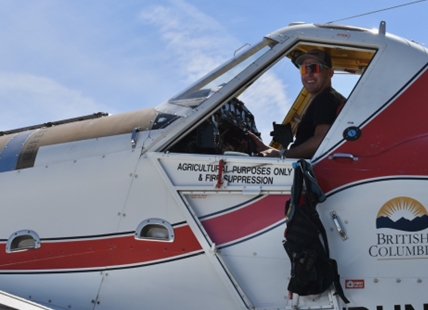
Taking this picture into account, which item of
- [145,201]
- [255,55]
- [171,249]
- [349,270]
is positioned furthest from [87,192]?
[349,270]

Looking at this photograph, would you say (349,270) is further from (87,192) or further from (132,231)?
(87,192)

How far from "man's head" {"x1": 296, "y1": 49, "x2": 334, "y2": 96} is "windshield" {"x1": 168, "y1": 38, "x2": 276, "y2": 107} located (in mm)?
413

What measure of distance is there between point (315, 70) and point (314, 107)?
0.44m

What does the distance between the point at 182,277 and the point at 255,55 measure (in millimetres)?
1950

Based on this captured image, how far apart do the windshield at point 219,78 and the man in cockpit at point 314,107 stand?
0.42 metres

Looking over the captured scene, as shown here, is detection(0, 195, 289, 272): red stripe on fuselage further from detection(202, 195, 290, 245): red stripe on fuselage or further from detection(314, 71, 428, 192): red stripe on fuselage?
detection(314, 71, 428, 192): red stripe on fuselage

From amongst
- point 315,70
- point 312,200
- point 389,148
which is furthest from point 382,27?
point 312,200

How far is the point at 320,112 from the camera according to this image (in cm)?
467

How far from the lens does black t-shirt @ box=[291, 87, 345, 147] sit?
463 cm

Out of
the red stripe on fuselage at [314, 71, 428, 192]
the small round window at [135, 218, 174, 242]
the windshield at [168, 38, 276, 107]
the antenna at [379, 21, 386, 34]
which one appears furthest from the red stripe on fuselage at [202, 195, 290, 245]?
the antenna at [379, 21, 386, 34]

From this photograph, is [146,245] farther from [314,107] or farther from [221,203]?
[314,107]

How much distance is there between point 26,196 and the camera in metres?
4.74

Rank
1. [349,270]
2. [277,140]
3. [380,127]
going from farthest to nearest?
1. [277,140]
2. [380,127]
3. [349,270]

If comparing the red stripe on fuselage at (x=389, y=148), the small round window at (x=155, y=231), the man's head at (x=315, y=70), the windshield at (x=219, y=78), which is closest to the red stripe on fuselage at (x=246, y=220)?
the small round window at (x=155, y=231)
